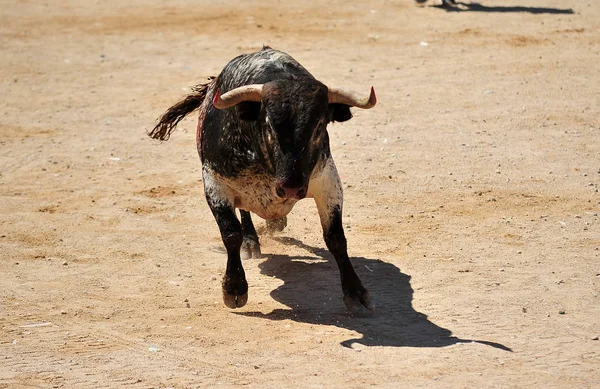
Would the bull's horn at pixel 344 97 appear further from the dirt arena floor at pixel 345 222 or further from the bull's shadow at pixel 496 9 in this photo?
the bull's shadow at pixel 496 9

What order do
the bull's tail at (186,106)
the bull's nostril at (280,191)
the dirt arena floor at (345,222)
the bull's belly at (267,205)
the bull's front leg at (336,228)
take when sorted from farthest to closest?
the bull's tail at (186,106)
the bull's belly at (267,205)
the bull's front leg at (336,228)
the bull's nostril at (280,191)
the dirt arena floor at (345,222)

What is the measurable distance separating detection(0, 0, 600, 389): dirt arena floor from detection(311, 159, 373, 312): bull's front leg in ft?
0.57

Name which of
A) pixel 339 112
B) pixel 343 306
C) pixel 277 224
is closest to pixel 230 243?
pixel 343 306

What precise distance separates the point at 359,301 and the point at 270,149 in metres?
1.35

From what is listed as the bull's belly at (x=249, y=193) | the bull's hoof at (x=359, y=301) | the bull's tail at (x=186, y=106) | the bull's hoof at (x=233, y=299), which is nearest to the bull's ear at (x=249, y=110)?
the bull's belly at (x=249, y=193)

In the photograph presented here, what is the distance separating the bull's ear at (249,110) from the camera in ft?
25.9

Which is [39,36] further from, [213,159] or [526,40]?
[213,159]

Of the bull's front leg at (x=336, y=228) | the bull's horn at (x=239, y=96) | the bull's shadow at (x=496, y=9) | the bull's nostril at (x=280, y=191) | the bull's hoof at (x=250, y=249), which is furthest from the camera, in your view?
the bull's shadow at (x=496, y=9)

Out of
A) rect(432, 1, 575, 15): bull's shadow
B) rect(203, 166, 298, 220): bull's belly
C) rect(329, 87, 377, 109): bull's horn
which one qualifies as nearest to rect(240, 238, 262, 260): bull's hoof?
rect(203, 166, 298, 220): bull's belly

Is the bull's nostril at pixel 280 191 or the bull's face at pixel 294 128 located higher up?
the bull's face at pixel 294 128

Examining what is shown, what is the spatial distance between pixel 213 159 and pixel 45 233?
246 centimetres

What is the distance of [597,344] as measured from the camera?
24.1ft

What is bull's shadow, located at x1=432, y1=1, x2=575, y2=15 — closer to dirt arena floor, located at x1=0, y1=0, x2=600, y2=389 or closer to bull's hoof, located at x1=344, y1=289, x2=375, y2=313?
dirt arena floor, located at x1=0, y1=0, x2=600, y2=389

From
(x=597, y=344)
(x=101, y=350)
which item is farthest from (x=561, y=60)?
(x=101, y=350)
